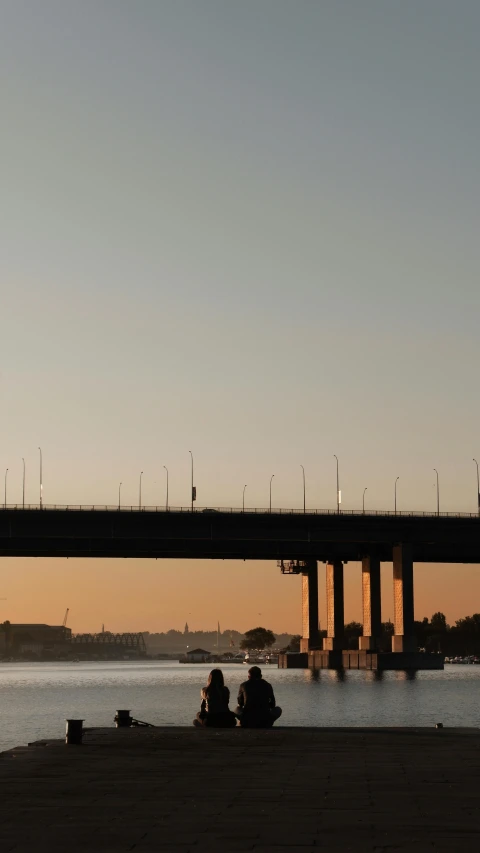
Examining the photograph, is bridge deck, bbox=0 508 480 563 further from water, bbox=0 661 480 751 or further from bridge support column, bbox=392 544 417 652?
water, bbox=0 661 480 751

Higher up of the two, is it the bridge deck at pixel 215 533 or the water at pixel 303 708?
the bridge deck at pixel 215 533

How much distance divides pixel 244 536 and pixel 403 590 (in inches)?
888

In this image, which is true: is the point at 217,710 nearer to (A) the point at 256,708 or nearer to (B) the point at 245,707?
(B) the point at 245,707

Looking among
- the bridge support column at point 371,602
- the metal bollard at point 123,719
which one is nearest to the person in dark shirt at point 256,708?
the metal bollard at point 123,719

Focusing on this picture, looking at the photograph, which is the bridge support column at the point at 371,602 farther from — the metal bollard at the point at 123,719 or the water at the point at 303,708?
the metal bollard at the point at 123,719

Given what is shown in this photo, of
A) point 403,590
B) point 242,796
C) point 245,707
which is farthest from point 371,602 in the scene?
point 242,796

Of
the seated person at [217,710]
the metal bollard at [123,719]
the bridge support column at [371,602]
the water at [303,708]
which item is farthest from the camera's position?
the bridge support column at [371,602]

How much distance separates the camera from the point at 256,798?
60.6 ft

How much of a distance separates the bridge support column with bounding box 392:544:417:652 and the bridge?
0.13 meters

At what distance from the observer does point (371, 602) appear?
187250 mm

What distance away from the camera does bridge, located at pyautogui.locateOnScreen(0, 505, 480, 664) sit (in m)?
158

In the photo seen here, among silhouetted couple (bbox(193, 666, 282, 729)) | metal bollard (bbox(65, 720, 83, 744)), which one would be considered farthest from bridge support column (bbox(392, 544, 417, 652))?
metal bollard (bbox(65, 720, 83, 744))

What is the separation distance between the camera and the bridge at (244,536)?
518 feet

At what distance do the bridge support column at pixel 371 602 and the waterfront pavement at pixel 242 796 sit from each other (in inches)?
6295
